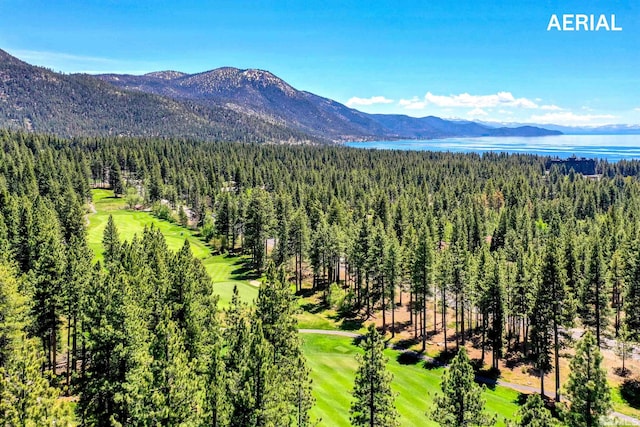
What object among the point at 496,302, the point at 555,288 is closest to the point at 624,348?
the point at 496,302

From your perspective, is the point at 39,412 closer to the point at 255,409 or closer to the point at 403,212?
the point at 255,409

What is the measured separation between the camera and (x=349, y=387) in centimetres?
4688

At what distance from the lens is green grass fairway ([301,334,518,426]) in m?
40.9

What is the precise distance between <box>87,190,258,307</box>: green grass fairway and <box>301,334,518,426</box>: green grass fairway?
17.1 meters

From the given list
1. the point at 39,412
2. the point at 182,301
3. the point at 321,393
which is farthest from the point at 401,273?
the point at 39,412

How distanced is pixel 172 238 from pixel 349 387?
7693 cm

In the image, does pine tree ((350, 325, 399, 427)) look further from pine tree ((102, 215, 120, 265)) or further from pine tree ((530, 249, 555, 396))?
pine tree ((102, 215, 120, 265))

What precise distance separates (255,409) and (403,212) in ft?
301

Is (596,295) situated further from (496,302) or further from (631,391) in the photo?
(496,302)

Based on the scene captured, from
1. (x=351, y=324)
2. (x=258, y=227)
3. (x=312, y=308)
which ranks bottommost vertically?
(x=351, y=324)

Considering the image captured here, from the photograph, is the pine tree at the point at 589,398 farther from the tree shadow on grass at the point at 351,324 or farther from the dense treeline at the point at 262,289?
the tree shadow on grass at the point at 351,324

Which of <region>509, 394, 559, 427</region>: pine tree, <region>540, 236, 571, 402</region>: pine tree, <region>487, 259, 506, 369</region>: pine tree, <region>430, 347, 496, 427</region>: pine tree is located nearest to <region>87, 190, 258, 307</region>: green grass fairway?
<region>487, 259, 506, 369</region>: pine tree

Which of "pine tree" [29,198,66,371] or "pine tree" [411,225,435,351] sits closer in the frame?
"pine tree" [29,198,66,371]

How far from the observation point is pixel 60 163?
14650 cm
